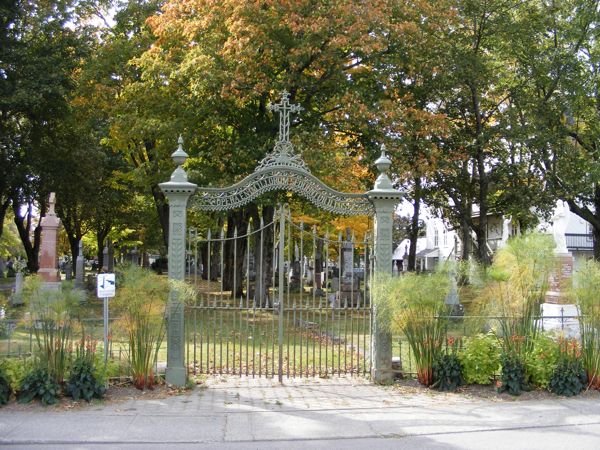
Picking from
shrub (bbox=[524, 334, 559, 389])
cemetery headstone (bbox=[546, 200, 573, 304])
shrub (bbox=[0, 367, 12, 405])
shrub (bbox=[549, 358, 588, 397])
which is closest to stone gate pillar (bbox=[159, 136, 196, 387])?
shrub (bbox=[0, 367, 12, 405])

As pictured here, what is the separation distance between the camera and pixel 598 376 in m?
9.32

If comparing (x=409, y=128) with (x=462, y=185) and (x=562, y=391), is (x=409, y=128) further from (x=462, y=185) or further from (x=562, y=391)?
(x=562, y=391)

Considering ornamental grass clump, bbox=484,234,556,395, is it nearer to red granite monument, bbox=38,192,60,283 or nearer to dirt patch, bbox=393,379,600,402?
dirt patch, bbox=393,379,600,402

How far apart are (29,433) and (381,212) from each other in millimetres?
6076

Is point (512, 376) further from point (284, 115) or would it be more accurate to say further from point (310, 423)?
point (284, 115)

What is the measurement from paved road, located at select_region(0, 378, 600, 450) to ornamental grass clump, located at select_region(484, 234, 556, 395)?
2.26ft

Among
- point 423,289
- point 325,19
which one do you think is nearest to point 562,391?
point 423,289

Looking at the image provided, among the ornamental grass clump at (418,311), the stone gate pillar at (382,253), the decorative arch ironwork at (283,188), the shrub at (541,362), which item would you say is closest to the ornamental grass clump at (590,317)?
the shrub at (541,362)

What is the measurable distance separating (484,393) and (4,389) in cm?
691

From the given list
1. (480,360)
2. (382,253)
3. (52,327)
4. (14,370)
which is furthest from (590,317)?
(14,370)

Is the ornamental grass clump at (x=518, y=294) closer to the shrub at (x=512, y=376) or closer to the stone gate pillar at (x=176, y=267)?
the shrub at (x=512, y=376)

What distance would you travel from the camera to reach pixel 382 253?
1008 centimetres

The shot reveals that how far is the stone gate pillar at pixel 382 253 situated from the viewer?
10.0 metres

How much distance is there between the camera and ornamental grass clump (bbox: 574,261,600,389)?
9.20 metres
